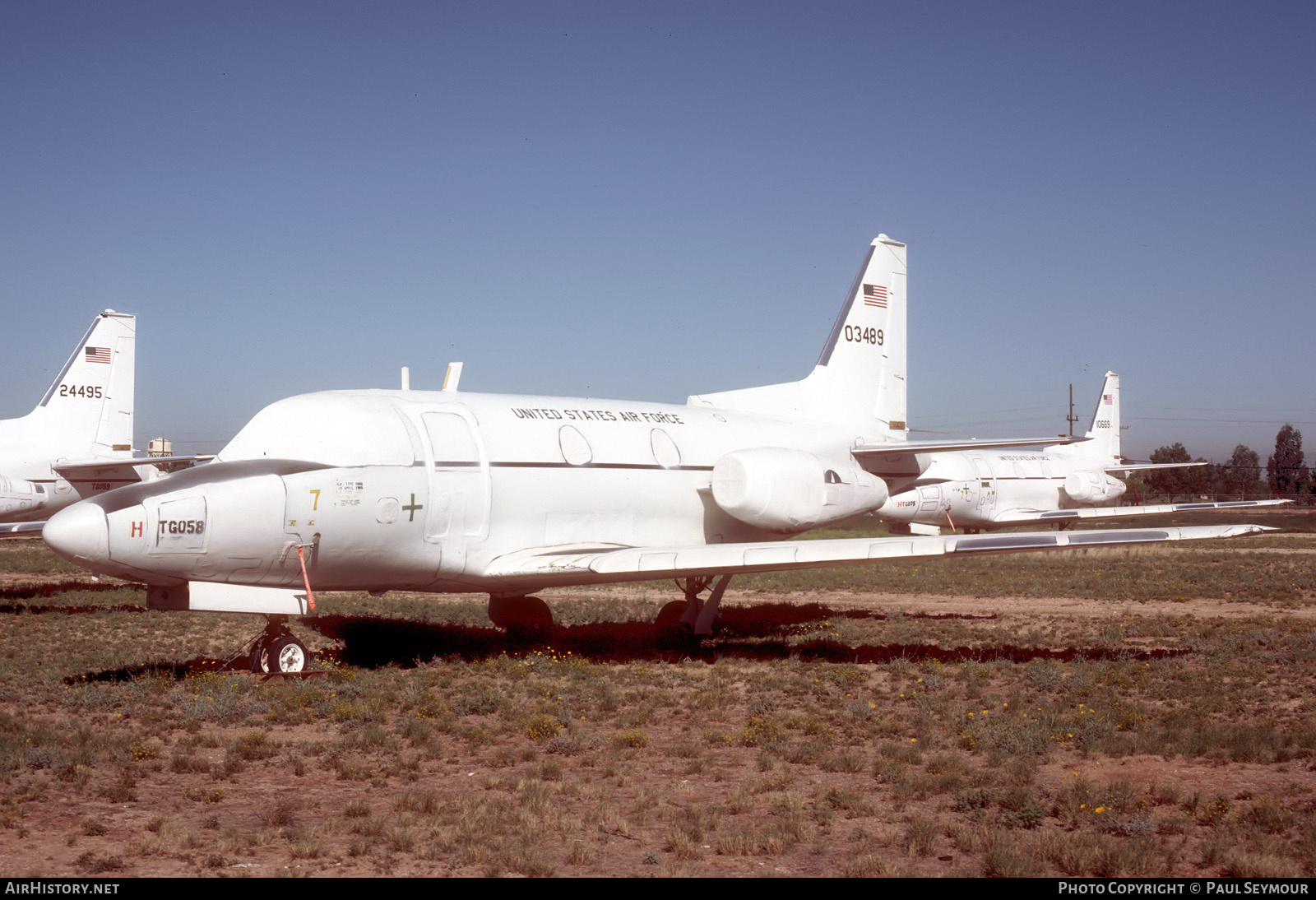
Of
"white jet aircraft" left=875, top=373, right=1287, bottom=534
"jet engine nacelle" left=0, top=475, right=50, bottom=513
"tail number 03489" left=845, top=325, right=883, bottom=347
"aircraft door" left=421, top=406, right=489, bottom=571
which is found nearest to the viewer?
"aircraft door" left=421, top=406, right=489, bottom=571

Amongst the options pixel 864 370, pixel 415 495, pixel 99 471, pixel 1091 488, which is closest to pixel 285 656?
pixel 415 495

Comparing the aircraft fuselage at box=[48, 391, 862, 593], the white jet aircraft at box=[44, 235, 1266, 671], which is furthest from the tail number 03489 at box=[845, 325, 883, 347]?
the aircraft fuselage at box=[48, 391, 862, 593]

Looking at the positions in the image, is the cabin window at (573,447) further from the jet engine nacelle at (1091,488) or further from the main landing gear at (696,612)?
the jet engine nacelle at (1091,488)

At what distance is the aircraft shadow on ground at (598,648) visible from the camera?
49.6ft

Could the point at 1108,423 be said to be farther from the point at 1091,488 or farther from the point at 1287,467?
the point at 1287,467

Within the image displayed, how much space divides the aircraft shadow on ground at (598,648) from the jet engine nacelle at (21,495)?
1121cm

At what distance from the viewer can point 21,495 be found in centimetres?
2628

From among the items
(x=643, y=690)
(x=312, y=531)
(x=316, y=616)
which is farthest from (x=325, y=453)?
(x=316, y=616)

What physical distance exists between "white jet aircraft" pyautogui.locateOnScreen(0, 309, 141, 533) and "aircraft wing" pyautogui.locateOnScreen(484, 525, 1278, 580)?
1714cm

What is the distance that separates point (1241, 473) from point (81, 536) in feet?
559

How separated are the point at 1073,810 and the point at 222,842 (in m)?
5.96

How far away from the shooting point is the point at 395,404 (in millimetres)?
14039

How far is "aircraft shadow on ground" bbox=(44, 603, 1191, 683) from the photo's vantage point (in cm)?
1512

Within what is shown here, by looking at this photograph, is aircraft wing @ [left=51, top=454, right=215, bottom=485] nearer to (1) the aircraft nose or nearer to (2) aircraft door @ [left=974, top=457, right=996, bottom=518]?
(1) the aircraft nose
